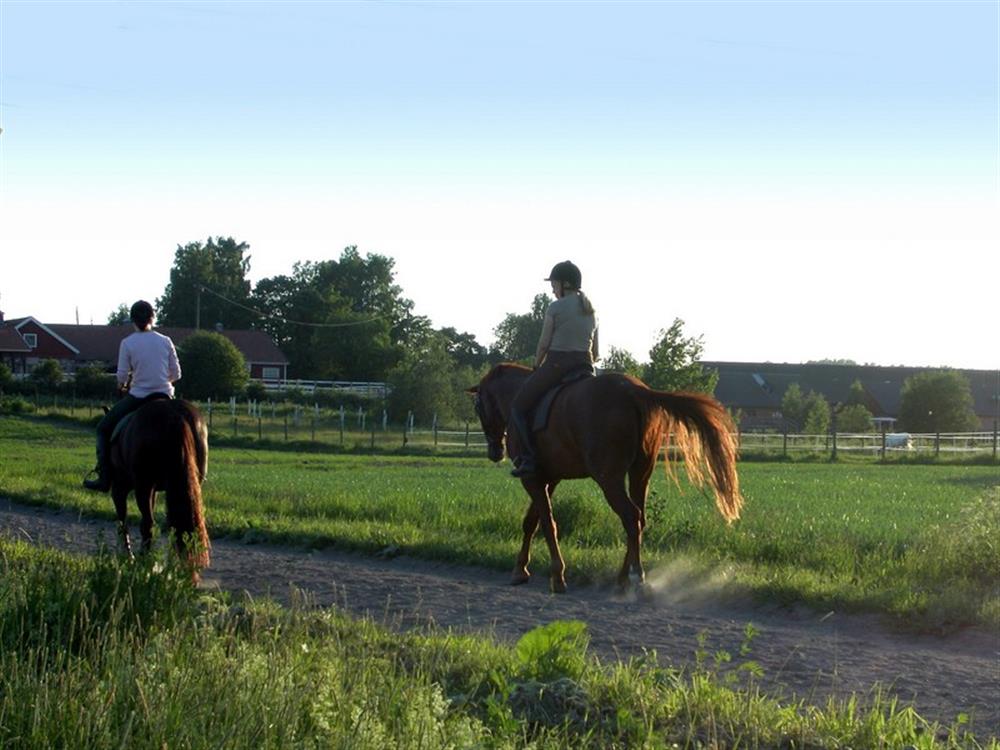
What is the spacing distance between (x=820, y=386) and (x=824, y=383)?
44.7 inches

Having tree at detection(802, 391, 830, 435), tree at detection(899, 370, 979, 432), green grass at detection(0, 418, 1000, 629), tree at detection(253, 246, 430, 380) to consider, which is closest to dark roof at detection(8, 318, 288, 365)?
tree at detection(253, 246, 430, 380)

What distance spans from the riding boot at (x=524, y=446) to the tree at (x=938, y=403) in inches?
2727

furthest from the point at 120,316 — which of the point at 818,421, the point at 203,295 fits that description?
the point at 818,421

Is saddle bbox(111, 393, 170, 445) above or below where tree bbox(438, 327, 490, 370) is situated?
below

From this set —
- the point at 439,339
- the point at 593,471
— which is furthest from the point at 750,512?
the point at 439,339

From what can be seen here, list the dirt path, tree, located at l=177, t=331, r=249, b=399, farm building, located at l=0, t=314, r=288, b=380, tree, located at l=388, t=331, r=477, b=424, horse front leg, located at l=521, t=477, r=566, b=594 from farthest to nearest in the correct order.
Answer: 1. farm building, located at l=0, t=314, r=288, b=380
2. tree, located at l=388, t=331, r=477, b=424
3. tree, located at l=177, t=331, r=249, b=399
4. horse front leg, located at l=521, t=477, r=566, b=594
5. the dirt path

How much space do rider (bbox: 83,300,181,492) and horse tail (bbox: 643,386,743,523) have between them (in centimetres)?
447

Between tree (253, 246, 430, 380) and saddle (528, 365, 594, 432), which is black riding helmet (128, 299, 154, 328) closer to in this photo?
saddle (528, 365, 594, 432)

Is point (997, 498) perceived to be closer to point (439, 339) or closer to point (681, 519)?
point (681, 519)

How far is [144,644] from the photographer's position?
263 inches

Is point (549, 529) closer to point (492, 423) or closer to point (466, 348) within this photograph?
point (492, 423)

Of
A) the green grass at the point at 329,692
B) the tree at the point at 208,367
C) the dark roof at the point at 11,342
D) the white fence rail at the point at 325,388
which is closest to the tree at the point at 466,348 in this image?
the white fence rail at the point at 325,388

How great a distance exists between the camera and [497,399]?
505 inches

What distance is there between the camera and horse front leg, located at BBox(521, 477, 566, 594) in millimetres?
11445
